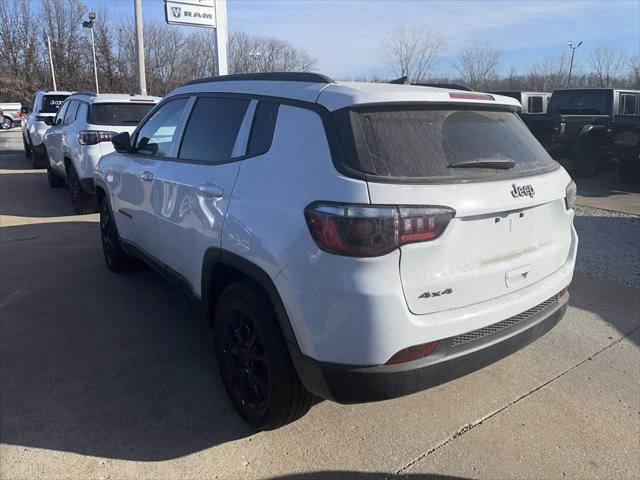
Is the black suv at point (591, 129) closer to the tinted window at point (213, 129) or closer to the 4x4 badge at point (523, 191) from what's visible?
the 4x4 badge at point (523, 191)

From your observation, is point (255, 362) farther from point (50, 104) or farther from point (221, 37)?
point (50, 104)

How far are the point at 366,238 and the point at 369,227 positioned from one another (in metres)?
0.05

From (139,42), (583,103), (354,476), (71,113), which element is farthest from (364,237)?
(139,42)

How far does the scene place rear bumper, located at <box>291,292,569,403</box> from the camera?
88.4 inches

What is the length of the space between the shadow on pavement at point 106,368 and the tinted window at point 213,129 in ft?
4.61

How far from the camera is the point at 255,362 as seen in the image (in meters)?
2.73

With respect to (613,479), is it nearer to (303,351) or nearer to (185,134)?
(303,351)

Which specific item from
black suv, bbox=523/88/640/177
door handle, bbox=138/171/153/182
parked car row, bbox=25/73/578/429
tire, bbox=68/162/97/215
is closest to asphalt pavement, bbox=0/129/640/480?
parked car row, bbox=25/73/578/429

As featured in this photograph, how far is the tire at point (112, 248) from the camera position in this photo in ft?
16.8

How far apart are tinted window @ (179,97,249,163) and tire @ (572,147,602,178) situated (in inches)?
422

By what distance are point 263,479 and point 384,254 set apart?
4.20 feet

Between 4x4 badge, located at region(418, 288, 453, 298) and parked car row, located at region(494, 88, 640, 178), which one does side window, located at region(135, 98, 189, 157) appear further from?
parked car row, located at region(494, 88, 640, 178)

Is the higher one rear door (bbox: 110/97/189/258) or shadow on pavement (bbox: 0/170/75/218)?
rear door (bbox: 110/97/189/258)

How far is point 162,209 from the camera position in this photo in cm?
370
